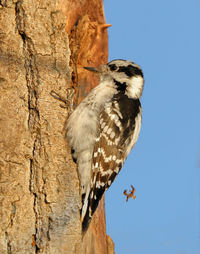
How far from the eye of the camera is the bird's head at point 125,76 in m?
3.87

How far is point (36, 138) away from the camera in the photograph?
9.91ft

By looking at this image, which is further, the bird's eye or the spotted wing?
the bird's eye

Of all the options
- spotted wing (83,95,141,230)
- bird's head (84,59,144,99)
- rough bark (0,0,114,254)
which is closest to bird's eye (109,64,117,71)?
bird's head (84,59,144,99)

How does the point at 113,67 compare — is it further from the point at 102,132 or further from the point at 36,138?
the point at 36,138

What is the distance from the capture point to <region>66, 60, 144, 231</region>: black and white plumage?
3.27 m

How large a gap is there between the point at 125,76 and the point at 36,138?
4.42ft

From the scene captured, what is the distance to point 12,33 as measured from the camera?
306 centimetres

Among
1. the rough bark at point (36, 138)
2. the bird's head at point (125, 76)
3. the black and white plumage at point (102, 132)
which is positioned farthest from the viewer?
the bird's head at point (125, 76)

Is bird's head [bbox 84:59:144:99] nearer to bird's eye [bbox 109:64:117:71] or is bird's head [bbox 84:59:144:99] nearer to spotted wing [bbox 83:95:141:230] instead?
bird's eye [bbox 109:64:117:71]

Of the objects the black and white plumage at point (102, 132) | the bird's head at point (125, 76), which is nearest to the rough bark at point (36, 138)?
the black and white plumage at point (102, 132)

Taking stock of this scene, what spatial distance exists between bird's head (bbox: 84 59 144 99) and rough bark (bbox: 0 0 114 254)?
24.0 inches

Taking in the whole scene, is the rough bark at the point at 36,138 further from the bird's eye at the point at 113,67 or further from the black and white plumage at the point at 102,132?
the bird's eye at the point at 113,67

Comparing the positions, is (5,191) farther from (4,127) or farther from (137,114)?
(137,114)

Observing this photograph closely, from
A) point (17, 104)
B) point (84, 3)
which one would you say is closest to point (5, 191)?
point (17, 104)
